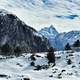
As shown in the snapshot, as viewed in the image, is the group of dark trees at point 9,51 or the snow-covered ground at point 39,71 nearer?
the snow-covered ground at point 39,71

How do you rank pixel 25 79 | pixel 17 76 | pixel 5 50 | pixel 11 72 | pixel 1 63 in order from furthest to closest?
pixel 5 50 → pixel 1 63 → pixel 11 72 → pixel 17 76 → pixel 25 79

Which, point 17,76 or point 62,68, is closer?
point 17,76

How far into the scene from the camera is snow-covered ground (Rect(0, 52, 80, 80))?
44.1m

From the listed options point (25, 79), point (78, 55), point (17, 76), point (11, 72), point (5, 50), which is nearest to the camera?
point (25, 79)

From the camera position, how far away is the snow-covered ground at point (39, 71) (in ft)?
145

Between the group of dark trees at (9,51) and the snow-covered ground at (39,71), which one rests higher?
the snow-covered ground at (39,71)

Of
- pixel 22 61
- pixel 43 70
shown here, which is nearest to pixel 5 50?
pixel 22 61

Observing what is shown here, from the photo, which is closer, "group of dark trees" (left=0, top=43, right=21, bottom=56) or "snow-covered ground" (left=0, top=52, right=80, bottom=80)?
"snow-covered ground" (left=0, top=52, right=80, bottom=80)

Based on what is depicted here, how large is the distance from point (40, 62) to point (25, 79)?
17023mm

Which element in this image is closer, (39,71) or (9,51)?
(39,71)

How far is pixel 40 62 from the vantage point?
5809 cm

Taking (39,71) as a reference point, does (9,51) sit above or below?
below

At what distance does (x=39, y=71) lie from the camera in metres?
49.5

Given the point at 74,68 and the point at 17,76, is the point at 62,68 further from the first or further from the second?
the point at 17,76
